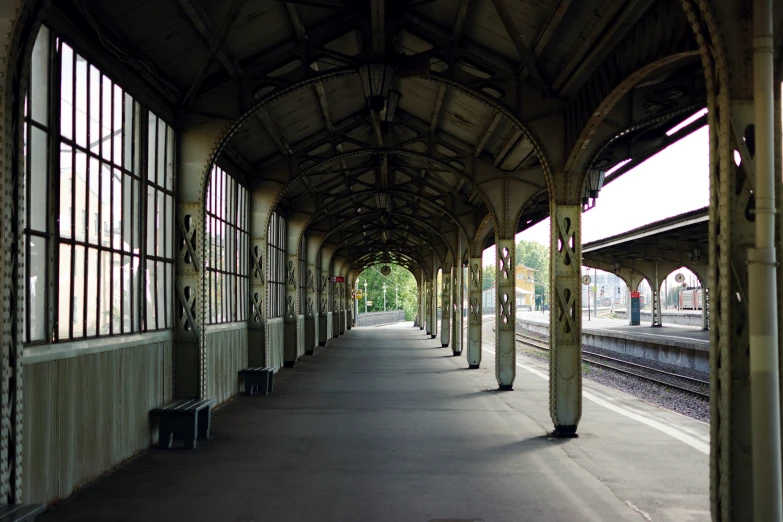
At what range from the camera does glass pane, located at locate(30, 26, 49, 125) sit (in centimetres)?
692

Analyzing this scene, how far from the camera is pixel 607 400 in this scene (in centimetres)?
1537

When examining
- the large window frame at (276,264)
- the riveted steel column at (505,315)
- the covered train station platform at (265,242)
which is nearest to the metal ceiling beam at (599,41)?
the covered train station platform at (265,242)

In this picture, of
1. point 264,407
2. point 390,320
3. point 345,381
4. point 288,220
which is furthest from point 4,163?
point 390,320

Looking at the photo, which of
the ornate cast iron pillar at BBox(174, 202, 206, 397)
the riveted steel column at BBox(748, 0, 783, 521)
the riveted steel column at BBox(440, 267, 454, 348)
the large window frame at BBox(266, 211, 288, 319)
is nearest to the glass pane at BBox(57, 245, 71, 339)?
the ornate cast iron pillar at BBox(174, 202, 206, 397)

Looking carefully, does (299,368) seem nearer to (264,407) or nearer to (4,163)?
(264,407)

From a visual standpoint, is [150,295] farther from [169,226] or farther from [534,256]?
[534,256]

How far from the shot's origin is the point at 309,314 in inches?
1161

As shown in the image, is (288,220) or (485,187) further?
(288,220)

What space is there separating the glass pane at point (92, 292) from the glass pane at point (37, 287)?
108cm

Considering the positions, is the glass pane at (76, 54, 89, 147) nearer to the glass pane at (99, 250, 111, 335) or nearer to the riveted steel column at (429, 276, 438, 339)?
the glass pane at (99, 250, 111, 335)

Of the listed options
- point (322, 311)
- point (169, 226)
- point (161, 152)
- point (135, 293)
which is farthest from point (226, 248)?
point (322, 311)

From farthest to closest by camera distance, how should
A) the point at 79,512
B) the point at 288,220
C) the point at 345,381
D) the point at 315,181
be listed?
the point at 288,220 → the point at 315,181 → the point at 345,381 → the point at 79,512

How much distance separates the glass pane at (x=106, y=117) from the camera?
873 cm

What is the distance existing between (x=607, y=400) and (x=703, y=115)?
21.8 feet
